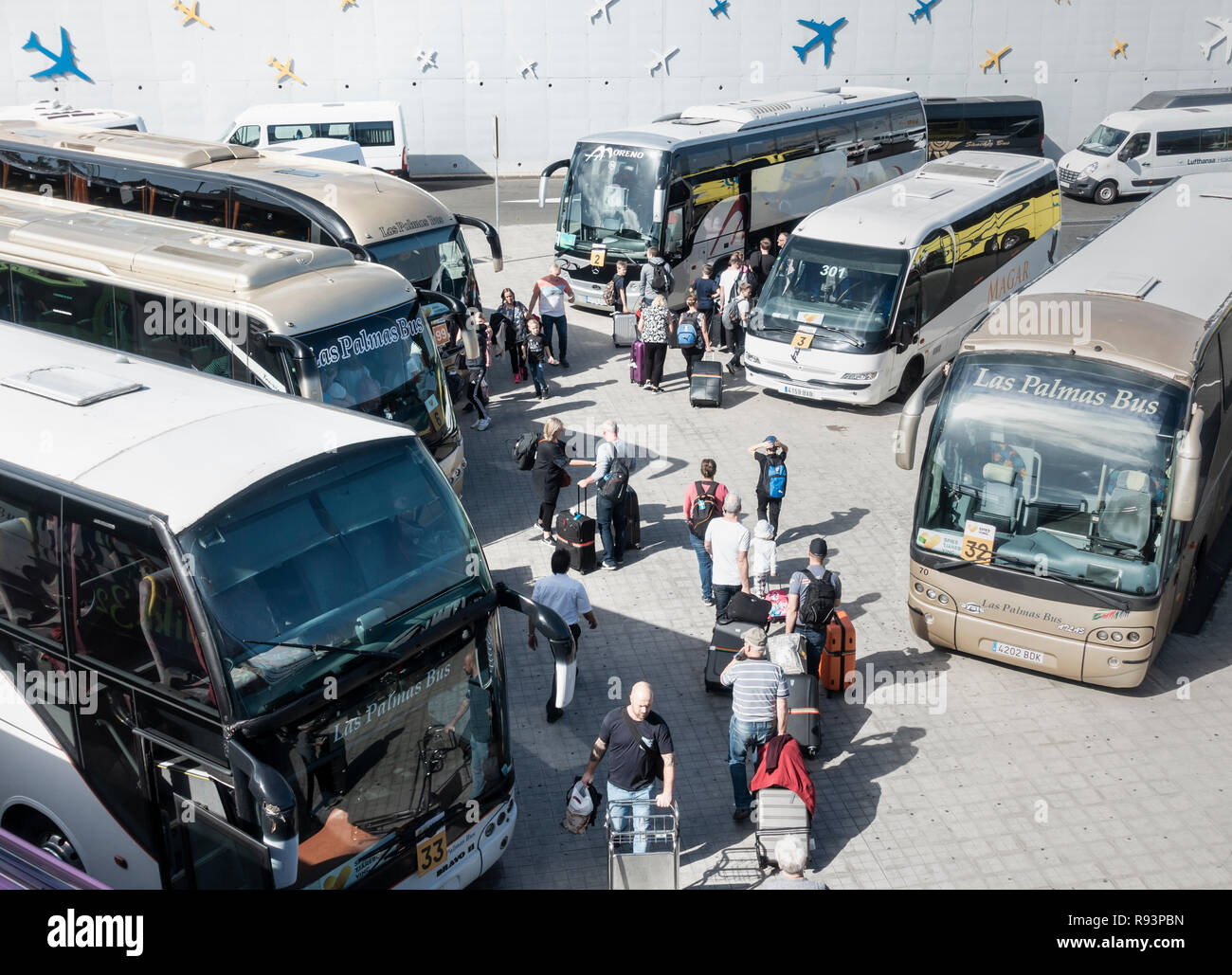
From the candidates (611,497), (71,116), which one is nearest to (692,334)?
(611,497)

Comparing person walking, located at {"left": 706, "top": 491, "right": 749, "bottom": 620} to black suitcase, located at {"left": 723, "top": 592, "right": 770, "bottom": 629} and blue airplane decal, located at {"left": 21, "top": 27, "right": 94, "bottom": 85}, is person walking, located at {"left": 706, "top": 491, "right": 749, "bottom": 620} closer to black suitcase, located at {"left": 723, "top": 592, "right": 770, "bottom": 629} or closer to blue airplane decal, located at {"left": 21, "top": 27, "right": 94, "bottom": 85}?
black suitcase, located at {"left": 723, "top": 592, "right": 770, "bottom": 629}

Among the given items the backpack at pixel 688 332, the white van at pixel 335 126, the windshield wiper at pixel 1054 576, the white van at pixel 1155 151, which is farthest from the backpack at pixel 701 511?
the white van at pixel 1155 151

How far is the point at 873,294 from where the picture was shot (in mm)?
17406

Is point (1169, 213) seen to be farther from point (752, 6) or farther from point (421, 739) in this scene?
point (752, 6)

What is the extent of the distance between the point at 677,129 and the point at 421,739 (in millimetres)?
16862

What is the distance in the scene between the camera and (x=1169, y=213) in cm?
1557

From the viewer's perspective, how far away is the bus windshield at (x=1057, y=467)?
10273mm

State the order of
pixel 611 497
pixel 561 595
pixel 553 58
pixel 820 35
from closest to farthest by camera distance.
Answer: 1. pixel 561 595
2. pixel 611 497
3. pixel 553 58
4. pixel 820 35

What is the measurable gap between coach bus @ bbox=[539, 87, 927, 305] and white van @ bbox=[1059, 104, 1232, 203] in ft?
34.0

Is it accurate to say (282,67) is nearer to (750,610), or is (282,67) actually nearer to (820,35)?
(820,35)

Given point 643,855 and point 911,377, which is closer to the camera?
point 643,855

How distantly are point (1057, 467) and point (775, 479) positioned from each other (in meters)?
→ 3.61

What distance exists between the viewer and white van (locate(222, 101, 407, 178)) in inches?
Answer: 1225

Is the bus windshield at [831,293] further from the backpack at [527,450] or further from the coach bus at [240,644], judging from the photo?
the coach bus at [240,644]
